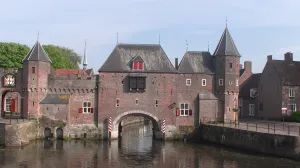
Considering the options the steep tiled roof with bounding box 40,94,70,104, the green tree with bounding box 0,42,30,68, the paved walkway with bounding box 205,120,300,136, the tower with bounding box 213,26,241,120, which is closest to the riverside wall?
the paved walkway with bounding box 205,120,300,136

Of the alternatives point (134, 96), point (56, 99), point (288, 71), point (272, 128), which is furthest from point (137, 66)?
point (288, 71)

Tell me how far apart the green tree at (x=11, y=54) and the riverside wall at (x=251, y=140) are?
1239 inches

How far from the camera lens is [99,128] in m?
37.8

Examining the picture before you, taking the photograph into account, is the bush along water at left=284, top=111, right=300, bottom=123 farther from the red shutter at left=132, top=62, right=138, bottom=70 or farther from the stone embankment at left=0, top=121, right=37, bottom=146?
the stone embankment at left=0, top=121, right=37, bottom=146

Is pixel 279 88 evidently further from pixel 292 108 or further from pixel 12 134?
pixel 12 134

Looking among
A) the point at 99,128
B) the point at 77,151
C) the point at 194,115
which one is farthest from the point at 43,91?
the point at 194,115

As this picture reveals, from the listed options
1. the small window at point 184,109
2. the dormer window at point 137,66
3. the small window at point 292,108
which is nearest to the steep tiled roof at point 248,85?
the small window at point 292,108

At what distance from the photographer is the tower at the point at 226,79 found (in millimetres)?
38531

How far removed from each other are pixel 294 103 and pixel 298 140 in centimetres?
2072

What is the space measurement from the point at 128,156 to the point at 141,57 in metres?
13.4

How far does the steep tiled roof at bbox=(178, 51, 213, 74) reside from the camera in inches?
1540

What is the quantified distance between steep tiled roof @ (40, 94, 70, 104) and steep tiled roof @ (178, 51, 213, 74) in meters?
12.6

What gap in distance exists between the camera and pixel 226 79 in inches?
1519

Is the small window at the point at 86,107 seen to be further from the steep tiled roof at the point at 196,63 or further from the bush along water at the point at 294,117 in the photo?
the bush along water at the point at 294,117
